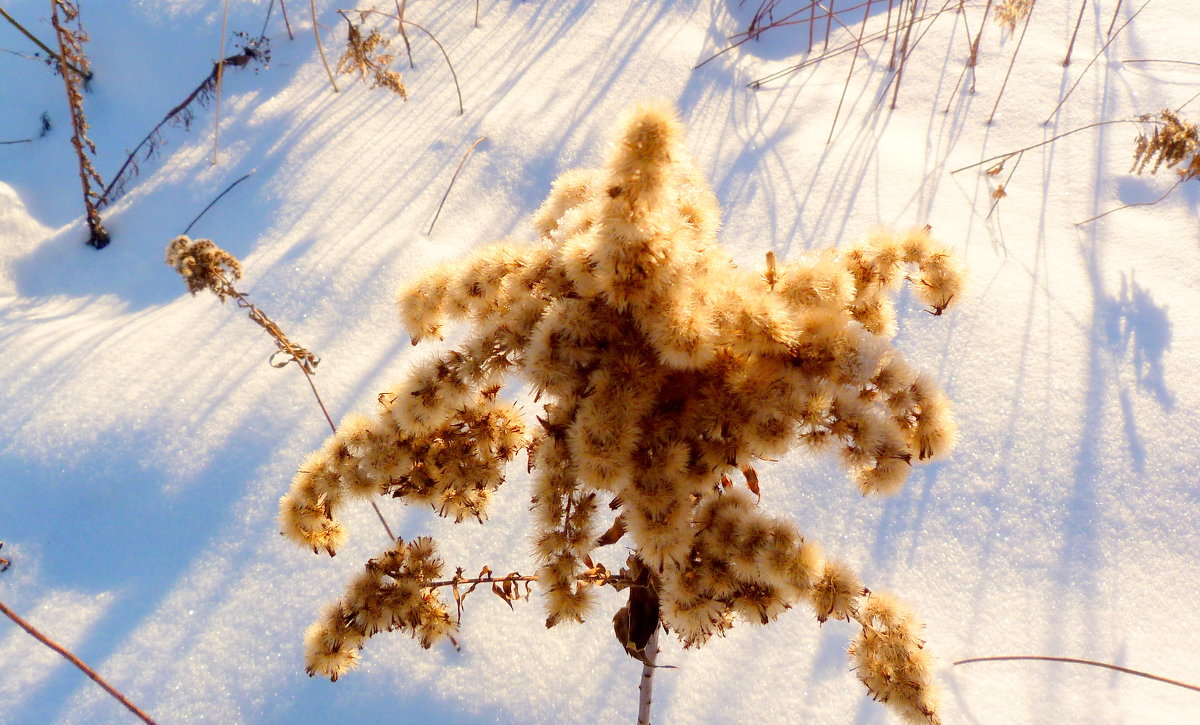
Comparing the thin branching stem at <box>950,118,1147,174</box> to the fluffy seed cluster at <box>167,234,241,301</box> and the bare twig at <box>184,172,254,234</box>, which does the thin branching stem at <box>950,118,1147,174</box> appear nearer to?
the fluffy seed cluster at <box>167,234,241,301</box>

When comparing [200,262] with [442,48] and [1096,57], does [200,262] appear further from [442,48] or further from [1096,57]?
[1096,57]

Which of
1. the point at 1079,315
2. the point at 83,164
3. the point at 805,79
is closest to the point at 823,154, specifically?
the point at 805,79

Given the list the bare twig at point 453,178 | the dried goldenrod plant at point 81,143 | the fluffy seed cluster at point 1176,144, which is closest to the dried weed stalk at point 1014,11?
the fluffy seed cluster at point 1176,144

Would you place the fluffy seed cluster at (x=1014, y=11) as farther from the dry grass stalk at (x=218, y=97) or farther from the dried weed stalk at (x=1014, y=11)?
the dry grass stalk at (x=218, y=97)

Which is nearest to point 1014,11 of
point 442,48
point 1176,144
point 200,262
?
point 1176,144

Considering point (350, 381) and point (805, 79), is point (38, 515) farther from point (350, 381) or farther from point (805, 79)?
point (805, 79)

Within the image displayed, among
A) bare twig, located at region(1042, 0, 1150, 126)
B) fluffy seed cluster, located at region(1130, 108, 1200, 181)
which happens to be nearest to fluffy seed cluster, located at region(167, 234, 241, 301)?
fluffy seed cluster, located at region(1130, 108, 1200, 181)
